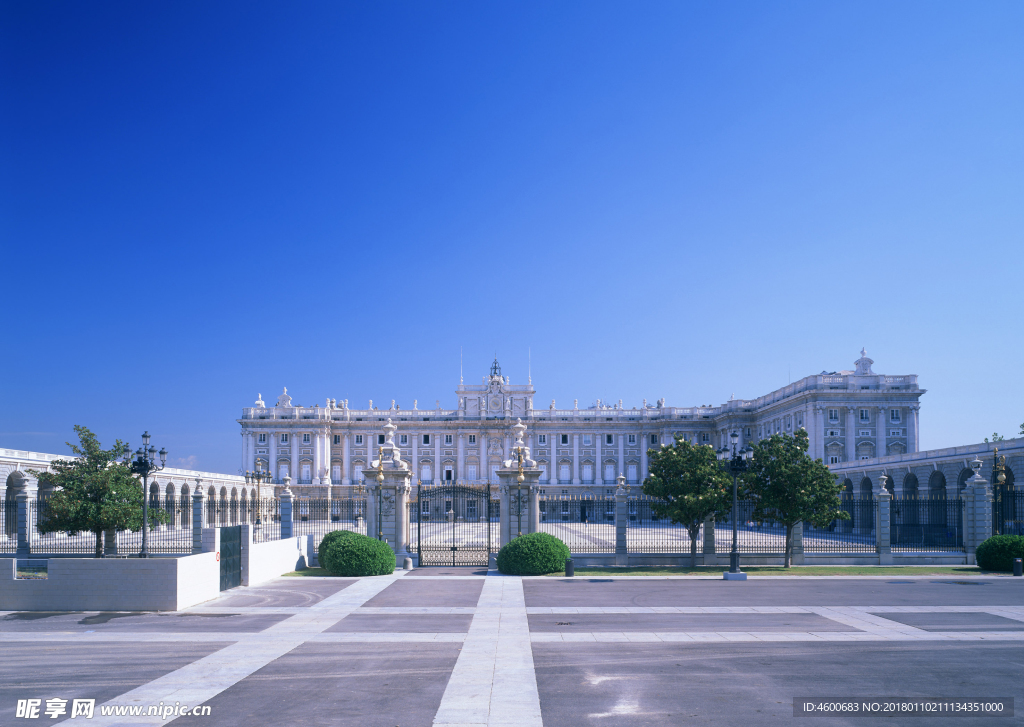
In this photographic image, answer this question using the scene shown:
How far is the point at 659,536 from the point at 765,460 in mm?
21327

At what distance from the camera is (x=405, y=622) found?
17.3 metres

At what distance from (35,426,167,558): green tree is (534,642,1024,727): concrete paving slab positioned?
2195cm

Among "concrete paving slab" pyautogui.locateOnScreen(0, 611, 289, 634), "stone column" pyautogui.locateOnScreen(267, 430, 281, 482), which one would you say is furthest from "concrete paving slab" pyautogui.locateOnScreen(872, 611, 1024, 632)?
"stone column" pyautogui.locateOnScreen(267, 430, 281, 482)

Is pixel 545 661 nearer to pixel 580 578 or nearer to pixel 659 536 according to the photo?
pixel 580 578

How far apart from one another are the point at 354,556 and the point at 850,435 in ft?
183

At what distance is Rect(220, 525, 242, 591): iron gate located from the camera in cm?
2191

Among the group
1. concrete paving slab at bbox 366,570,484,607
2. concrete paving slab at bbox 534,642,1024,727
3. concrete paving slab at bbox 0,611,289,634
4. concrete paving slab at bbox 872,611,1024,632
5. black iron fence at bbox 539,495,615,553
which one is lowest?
black iron fence at bbox 539,495,615,553

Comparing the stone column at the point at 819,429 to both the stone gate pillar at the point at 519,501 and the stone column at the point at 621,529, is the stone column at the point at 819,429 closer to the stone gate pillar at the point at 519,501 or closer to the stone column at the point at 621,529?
the stone column at the point at 621,529

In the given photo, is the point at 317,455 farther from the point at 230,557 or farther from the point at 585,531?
the point at 230,557

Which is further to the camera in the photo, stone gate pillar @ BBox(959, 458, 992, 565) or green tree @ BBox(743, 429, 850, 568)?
stone gate pillar @ BBox(959, 458, 992, 565)

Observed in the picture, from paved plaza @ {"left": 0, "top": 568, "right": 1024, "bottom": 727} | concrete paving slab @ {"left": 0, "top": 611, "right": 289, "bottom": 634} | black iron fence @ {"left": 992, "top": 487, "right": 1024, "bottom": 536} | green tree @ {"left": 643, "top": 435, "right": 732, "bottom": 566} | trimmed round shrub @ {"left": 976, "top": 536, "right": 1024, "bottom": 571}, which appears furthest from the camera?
black iron fence @ {"left": 992, "top": 487, "right": 1024, "bottom": 536}

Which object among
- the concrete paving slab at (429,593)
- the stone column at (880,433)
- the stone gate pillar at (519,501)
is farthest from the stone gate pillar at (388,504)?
the stone column at (880,433)

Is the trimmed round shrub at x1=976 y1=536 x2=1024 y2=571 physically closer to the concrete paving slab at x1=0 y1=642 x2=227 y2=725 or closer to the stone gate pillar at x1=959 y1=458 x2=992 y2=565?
the stone gate pillar at x1=959 y1=458 x2=992 y2=565

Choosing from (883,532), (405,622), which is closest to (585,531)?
(883,532)
